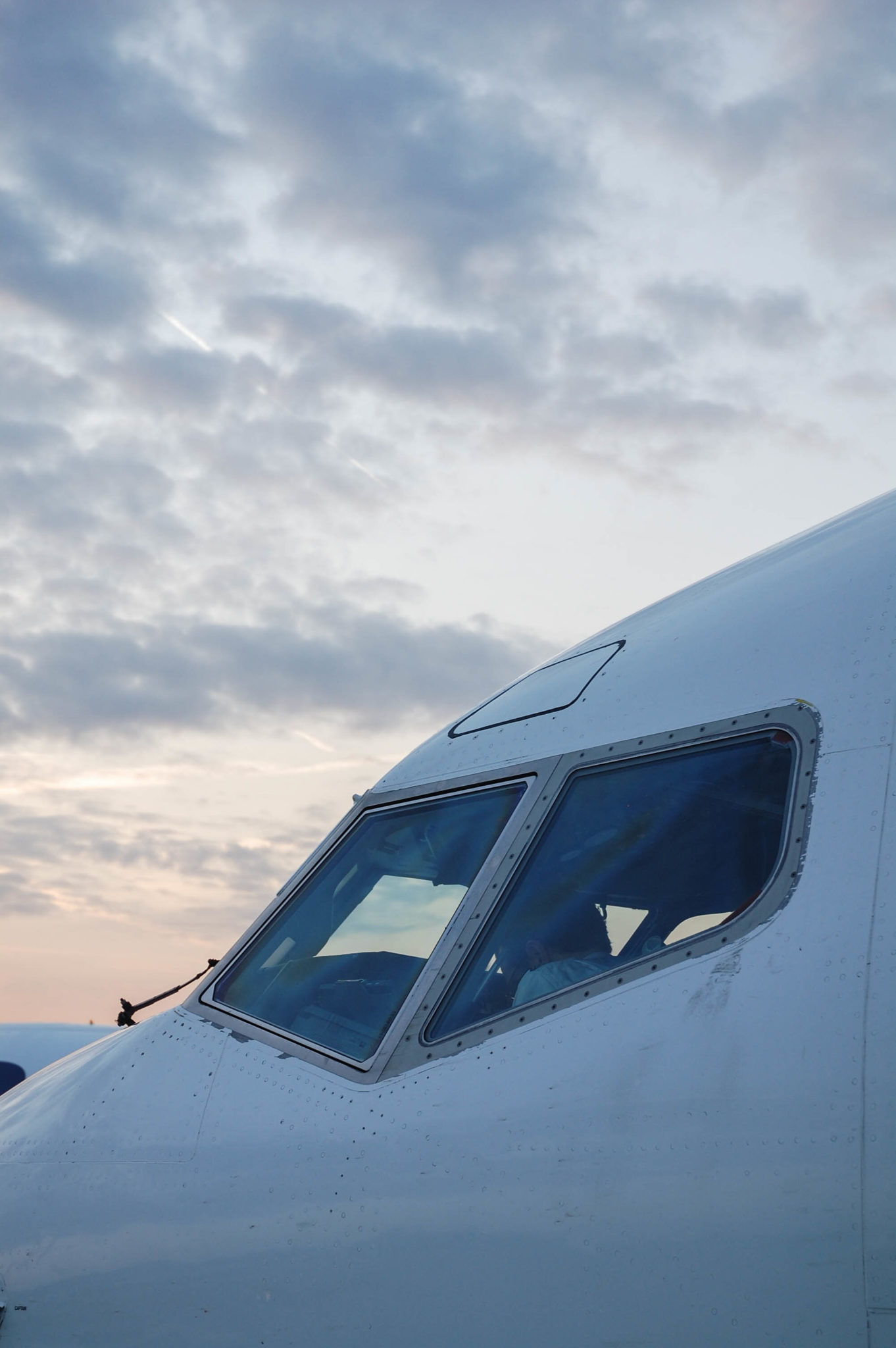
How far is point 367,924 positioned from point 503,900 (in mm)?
A: 948

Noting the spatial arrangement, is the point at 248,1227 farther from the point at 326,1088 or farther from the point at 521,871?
the point at 521,871

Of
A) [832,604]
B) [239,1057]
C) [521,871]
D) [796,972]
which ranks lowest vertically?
[239,1057]

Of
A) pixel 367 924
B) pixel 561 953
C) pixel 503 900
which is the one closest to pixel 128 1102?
pixel 367 924

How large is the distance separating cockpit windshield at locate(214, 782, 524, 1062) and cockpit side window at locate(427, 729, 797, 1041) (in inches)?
12.9

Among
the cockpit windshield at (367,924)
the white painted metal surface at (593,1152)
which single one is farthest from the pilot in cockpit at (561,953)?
the cockpit windshield at (367,924)

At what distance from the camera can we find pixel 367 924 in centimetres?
634

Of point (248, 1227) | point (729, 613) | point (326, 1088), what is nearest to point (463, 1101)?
point (326, 1088)

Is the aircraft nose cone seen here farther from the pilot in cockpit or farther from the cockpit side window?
the pilot in cockpit

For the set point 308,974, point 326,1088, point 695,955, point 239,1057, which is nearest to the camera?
point 695,955

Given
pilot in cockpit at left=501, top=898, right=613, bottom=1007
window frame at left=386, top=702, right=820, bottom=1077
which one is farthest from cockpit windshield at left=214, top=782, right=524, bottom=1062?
pilot in cockpit at left=501, top=898, right=613, bottom=1007

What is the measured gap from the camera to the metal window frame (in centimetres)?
506

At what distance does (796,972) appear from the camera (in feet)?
15.5

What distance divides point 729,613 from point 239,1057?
330cm

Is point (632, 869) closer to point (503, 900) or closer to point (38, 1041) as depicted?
point (503, 900)
